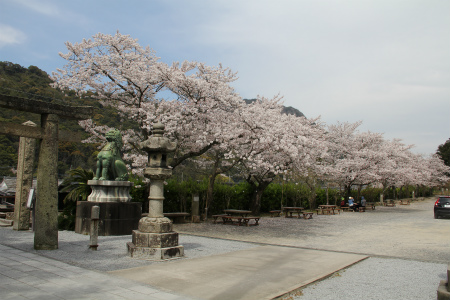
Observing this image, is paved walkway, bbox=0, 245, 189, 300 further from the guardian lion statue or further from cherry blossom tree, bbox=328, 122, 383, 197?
cherry blossom tree, bbox=328, 122, 383, 197

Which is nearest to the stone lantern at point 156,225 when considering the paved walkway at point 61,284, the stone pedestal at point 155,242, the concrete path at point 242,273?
the stone pedestal at point 155,242

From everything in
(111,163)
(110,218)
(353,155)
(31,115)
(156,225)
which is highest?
(31,115)

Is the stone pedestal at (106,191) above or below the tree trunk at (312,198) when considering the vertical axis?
above

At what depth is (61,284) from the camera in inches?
198

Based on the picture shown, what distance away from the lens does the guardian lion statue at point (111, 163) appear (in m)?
11.1

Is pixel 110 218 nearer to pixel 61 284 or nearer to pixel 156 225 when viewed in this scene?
pixel 156 225

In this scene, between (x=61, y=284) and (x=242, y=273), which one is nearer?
(x=61, y=284)

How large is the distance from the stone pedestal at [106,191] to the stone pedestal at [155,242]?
3.70 m

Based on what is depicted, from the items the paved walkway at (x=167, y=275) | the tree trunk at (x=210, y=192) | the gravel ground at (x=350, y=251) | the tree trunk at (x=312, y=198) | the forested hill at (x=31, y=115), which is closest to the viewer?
the paved walkway at (x=167, y=275)

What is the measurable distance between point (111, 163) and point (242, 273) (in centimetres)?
665

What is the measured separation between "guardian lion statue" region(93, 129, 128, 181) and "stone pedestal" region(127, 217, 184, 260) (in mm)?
4084

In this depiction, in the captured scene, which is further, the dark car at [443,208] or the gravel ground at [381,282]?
the dark car at [443,208]

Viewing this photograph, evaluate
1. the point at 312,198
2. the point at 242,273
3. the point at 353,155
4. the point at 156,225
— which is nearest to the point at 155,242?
the point at 156,225

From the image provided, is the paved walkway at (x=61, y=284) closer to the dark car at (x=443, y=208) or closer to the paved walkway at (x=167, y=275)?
the paved walkway at (x=167, y=275)
